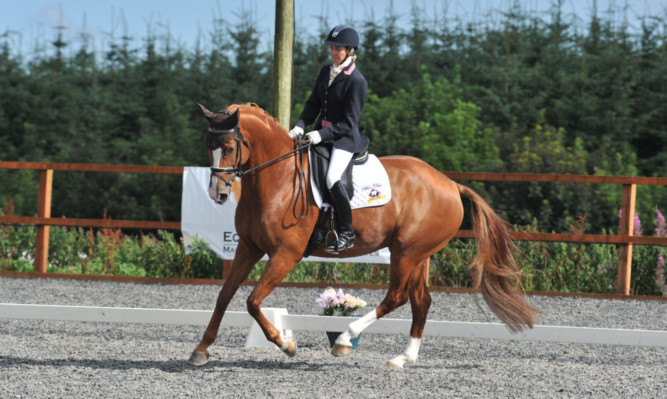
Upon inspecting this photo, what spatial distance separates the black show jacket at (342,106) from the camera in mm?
5445

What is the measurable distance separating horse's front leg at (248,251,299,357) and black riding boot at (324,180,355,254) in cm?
31

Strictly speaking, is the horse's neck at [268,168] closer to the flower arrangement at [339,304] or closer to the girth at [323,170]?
the girth at [323,170]

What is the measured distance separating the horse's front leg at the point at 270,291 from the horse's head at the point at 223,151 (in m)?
0.58

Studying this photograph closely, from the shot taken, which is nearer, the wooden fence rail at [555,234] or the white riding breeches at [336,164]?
the white riding breeches at [336,164]

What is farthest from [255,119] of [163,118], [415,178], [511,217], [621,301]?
[163,118]

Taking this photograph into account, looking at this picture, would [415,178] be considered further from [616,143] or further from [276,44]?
[616,143]

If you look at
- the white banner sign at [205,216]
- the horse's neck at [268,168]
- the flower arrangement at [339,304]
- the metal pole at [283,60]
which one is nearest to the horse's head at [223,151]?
the horse's neck at [268,168]

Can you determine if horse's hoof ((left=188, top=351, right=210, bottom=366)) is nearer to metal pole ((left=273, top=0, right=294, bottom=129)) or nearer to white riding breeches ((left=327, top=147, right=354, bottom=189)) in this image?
white riding breeches ((left=327, top=147, right=354, bottom=189))

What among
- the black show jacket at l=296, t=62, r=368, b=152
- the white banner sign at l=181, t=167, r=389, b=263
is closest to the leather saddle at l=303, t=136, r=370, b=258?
the black show jacket at l=296, t=62, r=368, b=152

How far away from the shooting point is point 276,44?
805cm

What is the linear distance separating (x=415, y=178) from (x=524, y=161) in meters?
8.64

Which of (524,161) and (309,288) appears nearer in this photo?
(309,288)

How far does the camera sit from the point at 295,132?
18.0 feet

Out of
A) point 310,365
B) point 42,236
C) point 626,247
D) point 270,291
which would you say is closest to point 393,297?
point 310,365
